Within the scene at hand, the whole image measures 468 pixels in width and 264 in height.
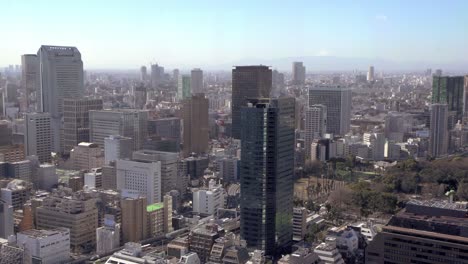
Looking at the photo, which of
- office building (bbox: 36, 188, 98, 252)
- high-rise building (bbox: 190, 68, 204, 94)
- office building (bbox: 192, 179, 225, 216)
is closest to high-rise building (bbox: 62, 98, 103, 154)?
office building (bbox: 192, 179, 225, 216)

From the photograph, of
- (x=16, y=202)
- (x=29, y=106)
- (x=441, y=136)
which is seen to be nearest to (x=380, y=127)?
(x=441, y=136)

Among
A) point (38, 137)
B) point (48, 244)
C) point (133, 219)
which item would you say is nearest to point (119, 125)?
point (38, 137)

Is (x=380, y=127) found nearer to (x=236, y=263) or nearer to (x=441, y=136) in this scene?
(x=441, y=136)

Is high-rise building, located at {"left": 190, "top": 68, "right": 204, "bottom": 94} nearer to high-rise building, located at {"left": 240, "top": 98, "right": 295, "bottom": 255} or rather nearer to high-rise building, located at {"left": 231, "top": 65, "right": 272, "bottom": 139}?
high-rise building, located at {"left": 231, "top": 65, "right": 272, "bottom": 139}

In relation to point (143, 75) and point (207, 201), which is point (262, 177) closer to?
point (207, 201)

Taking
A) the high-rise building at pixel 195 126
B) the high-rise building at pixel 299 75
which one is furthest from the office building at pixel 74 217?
the high-rise building at pixel 299 75

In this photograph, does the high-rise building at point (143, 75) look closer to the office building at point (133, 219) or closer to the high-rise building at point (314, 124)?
the high-rise building at point (314, 124)

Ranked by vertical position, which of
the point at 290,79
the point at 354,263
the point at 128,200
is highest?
the point at 290,79
